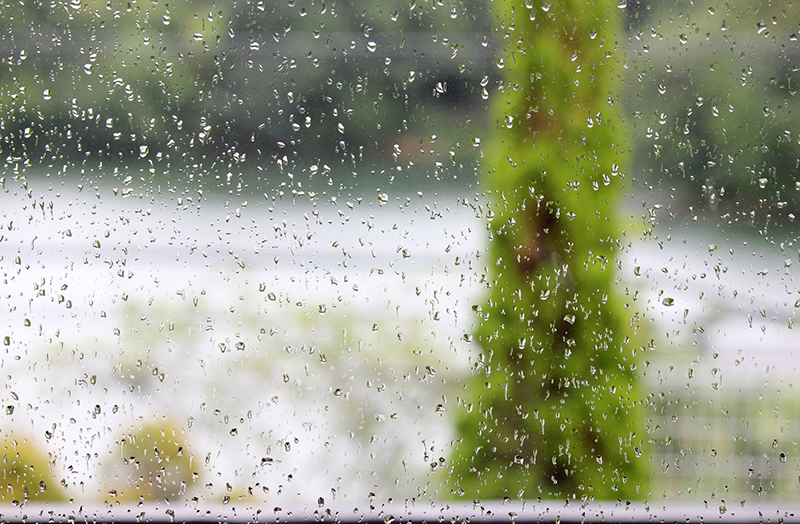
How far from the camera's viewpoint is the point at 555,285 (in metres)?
1.14

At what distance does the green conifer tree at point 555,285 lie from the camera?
3.64 feet

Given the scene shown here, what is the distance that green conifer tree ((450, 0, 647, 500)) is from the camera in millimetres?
1110

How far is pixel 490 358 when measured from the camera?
1163 mm

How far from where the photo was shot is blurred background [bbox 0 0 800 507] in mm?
1111

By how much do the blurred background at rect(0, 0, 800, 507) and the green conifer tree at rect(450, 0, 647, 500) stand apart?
0.13 ft

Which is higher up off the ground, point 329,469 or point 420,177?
point 420,177

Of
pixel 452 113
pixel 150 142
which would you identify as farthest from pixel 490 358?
pixel 150 142

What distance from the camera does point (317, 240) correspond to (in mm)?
1133

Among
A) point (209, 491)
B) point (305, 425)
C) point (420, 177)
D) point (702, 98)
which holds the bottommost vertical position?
point (209, 491)

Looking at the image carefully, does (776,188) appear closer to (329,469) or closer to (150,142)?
(329,469)

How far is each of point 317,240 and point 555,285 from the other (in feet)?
1.36

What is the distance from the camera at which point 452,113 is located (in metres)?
1.12

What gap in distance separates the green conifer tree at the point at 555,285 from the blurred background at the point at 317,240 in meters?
0.04

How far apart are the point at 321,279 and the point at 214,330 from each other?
20 centimetres
